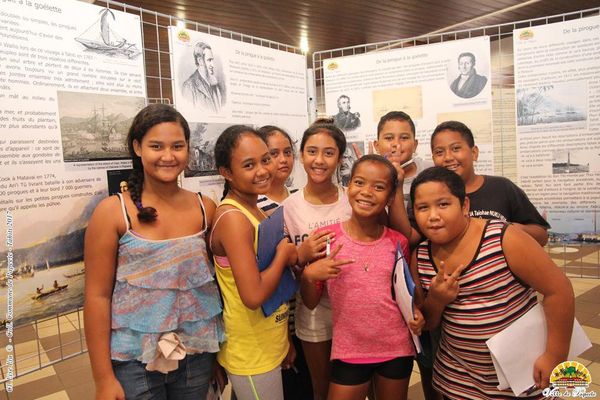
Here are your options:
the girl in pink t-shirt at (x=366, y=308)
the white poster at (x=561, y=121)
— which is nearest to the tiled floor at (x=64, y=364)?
the white poster at (x=561, y=121)

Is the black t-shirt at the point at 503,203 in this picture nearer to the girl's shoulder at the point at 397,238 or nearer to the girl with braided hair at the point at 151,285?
the girl's shoulder at the point at 397,238

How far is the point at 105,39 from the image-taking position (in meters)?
1.82

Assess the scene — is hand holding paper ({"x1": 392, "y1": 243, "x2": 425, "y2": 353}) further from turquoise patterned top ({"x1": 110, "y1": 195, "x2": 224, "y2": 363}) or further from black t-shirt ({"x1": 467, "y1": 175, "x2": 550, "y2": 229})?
turquoise patterned top ({"x1": 110, "y1": 195, "x2": 224, "y2": 363})

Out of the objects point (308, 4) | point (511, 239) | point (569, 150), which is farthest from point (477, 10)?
point (511, 239)

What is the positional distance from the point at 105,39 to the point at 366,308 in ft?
5.37

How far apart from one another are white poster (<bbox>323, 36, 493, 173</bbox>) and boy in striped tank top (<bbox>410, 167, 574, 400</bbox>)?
60.1 inches

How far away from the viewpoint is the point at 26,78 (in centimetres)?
158

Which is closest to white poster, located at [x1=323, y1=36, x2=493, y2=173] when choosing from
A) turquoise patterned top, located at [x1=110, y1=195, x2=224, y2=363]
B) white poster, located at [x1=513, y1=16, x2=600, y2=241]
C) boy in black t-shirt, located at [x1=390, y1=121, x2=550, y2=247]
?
white poster, located at [x1=513, y1=16, x2=600, y2=241]

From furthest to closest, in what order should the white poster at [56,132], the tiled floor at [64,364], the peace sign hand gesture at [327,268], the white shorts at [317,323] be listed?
the tiled floor at [64,364] → the white shorts at [317,323] → the white poster at [56,132] → the peace sign hand gesture at [327,268]

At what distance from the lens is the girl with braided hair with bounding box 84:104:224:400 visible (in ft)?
4.36

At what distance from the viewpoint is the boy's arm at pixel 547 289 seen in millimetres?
1356

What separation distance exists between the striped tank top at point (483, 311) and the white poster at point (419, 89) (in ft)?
5.26

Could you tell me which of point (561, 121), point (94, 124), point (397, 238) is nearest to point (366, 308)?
point (397, 238)

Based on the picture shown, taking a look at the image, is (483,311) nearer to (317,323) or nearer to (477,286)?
(477,286)
